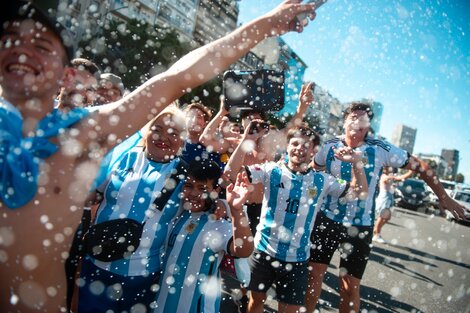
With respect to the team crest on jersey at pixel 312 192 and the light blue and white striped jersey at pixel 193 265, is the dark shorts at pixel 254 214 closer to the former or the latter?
the team crest on jersey at pixel 312 192

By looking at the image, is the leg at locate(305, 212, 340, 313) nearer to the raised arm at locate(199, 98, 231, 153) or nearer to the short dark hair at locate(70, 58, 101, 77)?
the raised arm at locate(199, 98, 231, 153)

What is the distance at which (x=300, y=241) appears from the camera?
3.07m

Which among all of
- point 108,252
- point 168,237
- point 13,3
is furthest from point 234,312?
point 13,3

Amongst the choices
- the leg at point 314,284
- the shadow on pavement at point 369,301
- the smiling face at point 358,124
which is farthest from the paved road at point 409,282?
the smiling face at point 358,124

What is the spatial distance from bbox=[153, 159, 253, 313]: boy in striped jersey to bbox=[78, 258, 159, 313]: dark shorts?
202 millimetres

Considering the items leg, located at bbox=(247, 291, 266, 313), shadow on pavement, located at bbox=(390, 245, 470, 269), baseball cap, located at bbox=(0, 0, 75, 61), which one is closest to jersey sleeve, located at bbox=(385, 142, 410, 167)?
leg, located at bbox=(247, 291, 266, 313)

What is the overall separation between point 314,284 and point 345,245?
555 mm

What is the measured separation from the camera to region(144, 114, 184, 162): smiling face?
2180mm

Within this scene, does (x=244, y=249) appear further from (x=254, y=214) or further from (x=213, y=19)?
(x=213, y=19)

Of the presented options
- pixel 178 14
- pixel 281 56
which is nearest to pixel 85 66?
pixel 178 14

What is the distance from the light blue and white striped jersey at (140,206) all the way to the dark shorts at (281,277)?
4.04 feet

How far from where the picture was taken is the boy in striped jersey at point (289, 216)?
2971 mm

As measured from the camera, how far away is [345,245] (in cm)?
366

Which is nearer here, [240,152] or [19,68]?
[19,68]
